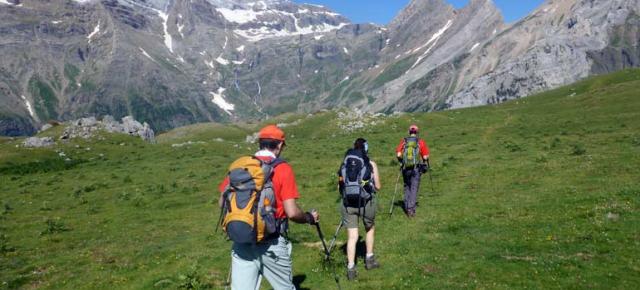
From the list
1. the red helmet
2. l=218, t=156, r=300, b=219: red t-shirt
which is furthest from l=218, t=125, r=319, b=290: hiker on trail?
the red helmet

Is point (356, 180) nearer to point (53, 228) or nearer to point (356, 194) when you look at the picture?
point (356, 194)

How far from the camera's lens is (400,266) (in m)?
16.4

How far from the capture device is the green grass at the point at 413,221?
1559 centimetres

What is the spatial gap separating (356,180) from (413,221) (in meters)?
7.57

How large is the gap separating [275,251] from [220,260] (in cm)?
939

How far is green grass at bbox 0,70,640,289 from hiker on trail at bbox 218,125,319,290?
532cm

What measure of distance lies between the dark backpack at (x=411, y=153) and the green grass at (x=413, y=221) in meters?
2.54

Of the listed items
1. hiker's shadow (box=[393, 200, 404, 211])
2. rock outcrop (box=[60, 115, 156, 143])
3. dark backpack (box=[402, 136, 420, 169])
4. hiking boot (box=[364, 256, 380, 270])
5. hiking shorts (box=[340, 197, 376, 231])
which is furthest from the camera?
rock outcrop (box=[60, 115, 156, 143])

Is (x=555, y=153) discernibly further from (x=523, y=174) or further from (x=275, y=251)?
(x=275, y=251)

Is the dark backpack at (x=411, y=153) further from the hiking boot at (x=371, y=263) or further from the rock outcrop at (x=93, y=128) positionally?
the rock outcrop at (x=93, y=128)

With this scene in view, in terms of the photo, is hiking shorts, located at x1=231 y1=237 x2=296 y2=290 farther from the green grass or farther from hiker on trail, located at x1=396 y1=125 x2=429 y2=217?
hiker on trail, located at x1=396 y1=125 x2=429 y2=217

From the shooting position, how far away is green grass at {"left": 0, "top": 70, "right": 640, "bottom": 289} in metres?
15.6

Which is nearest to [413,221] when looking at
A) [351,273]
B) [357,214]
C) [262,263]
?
[357,214]

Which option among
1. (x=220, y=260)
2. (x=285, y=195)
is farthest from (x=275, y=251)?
(x=220, y=260)
